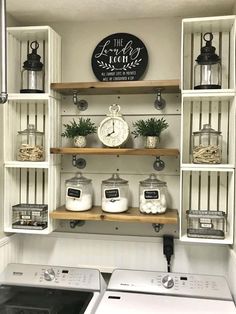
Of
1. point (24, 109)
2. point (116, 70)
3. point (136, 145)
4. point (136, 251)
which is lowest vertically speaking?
point (136, 251)

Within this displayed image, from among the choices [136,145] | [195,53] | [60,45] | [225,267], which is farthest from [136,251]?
[60,45]

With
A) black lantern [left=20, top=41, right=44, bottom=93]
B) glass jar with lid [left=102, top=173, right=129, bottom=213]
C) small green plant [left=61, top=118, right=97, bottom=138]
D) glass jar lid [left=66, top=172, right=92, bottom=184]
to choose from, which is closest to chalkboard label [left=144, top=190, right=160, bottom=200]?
glass jar with lid [left=102, top=173, right=129, bottom=213]

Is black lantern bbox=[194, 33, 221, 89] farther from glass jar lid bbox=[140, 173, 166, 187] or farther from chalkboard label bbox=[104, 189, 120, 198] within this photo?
chalkboard label bbox=[104, 189, 120, 198]

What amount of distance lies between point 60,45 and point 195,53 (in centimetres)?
80

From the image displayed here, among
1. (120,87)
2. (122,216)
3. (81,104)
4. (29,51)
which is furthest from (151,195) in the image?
(29,51)

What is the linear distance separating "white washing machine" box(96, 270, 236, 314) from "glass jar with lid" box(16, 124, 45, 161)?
770 millimetres

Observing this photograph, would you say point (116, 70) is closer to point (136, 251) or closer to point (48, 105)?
point (48, 105)

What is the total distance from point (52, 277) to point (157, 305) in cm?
58

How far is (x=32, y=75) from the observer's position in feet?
6.10

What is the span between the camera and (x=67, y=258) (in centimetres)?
194

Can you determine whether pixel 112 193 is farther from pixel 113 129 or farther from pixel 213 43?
pixel 213 43

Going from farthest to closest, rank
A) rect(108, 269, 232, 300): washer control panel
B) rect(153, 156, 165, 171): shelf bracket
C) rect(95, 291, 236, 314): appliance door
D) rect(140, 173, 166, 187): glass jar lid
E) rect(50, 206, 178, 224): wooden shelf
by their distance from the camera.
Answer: rect(153, 156, 165, 171): shelf bracket → rect(140, 173, 166, 187): glass jar lid → rect(50, 206, 178, 224): wooden shelf → rect(108, 269, 232, 300): washer control panel → rect(95, 291, 236, 314): appliance door

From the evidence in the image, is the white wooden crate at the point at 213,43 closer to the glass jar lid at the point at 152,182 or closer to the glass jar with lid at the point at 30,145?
the glass jar lid at the point at 152,182

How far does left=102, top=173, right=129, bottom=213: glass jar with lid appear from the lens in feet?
5.65
